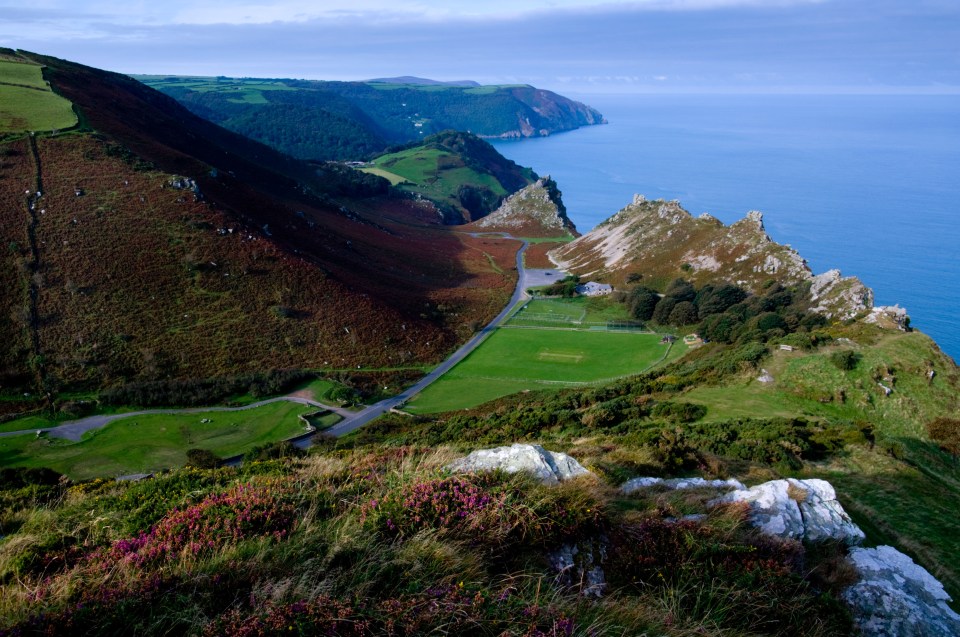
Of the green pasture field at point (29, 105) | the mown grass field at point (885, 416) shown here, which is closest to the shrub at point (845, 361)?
the mown grass field at point (885, 416)

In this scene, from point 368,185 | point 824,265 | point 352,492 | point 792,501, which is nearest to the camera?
point 352,492

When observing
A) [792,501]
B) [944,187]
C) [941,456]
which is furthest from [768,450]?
[944,187]

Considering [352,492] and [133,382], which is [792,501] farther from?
[133,382]

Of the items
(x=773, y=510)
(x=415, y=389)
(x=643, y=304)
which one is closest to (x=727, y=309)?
(x=643, y=304)

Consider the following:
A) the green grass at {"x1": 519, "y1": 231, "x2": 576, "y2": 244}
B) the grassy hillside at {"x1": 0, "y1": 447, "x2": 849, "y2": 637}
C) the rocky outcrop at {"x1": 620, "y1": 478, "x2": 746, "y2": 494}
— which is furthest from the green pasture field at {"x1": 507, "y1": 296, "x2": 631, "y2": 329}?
the grassy hillside at {"x1": 0, "y1": 447, "x2": 849, "y2": 637}

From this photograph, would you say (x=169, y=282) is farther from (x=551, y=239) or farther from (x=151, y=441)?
(x=551, y=239)

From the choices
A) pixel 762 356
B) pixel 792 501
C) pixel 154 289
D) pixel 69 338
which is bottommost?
pixel 69 338
